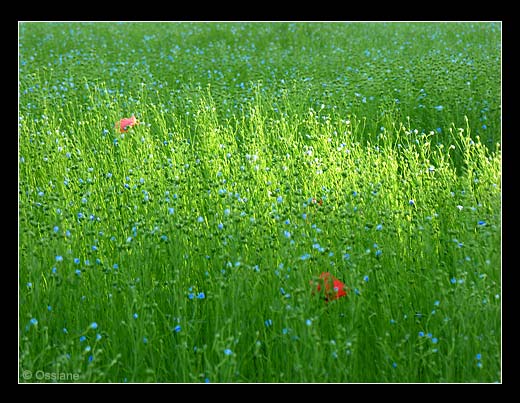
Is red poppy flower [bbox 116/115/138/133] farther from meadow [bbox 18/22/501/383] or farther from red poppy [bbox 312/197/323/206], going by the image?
red poppy [bbox 312/197/323/206]

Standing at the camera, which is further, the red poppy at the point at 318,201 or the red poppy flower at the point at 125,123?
the red poppy flower at the point at 125,123

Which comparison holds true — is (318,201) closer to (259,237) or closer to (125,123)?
(259,237)

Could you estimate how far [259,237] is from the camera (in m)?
4.24

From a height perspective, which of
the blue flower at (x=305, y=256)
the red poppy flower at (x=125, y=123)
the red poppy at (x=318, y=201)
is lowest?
the blue flower at (x=305, y=256)

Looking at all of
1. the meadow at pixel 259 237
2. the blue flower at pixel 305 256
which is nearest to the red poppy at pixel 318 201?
the meadow at pixel 259 237

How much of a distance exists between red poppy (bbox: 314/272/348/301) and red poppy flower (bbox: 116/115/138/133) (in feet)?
9.65

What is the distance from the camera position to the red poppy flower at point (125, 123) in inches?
242

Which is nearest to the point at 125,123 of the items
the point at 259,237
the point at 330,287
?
the point at 259,237

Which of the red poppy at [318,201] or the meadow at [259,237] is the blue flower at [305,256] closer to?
the meadow at [259,237]

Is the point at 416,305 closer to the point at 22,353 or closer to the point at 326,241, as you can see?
the point at 326,241

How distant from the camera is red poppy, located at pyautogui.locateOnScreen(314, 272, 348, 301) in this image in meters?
3.69

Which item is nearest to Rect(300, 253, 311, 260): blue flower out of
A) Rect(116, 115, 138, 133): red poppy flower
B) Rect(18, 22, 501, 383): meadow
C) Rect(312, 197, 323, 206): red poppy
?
Rect(18, 22, 501, 383): meadow

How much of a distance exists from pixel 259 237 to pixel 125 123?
241 cm

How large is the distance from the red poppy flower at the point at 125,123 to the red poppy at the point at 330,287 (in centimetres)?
294
